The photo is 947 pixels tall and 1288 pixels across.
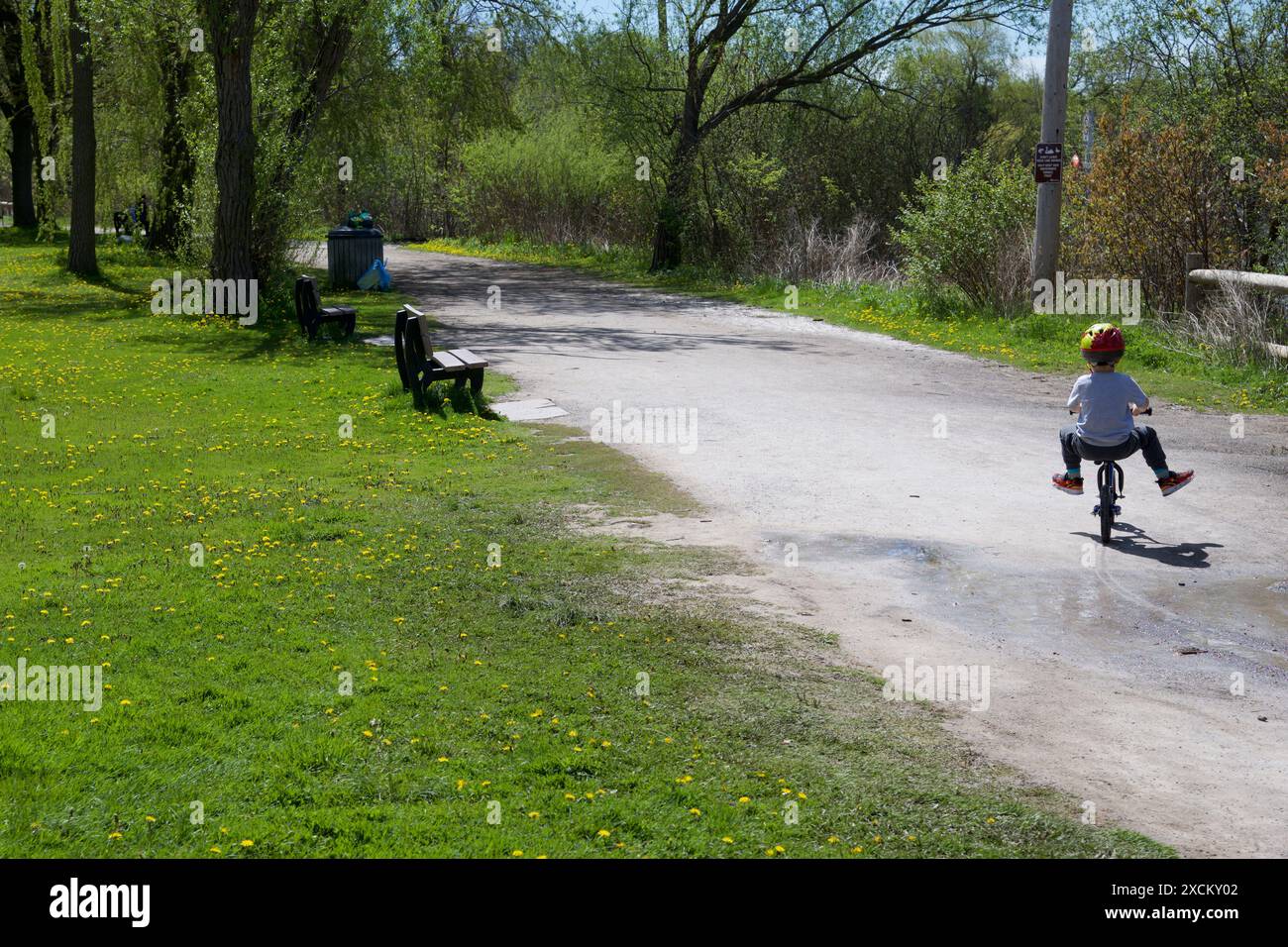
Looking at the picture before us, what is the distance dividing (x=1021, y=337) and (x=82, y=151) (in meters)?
19.5

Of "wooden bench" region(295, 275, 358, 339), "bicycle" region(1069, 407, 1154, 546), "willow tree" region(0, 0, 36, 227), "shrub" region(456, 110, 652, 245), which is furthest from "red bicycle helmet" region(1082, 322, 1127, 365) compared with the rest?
"willow tree" region(0, 0, 36, 227)

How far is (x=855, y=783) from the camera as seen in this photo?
4.80 metres

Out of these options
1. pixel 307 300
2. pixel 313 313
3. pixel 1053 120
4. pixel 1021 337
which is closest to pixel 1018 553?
pixel 1021 337

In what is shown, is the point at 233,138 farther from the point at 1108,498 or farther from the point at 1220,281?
the point at 1108,498

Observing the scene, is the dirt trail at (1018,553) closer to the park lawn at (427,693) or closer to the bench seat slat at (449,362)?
the park lawn at (427,693)

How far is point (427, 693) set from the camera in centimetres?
563

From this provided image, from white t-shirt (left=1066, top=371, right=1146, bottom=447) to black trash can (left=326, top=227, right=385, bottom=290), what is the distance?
19343 mm

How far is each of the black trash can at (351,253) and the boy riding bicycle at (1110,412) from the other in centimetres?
1931

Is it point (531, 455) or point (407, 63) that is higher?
point (407, 63)

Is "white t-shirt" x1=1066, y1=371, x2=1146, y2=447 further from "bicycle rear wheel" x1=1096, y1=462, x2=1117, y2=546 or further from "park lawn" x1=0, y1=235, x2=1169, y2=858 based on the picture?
"park lawn" x1=0, y1=235, x2=1169, y2=858

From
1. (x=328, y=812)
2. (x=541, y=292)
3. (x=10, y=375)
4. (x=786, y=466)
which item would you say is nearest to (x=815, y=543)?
(x=786, y=466)

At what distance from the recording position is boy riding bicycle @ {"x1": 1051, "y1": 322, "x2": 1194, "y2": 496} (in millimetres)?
8344
